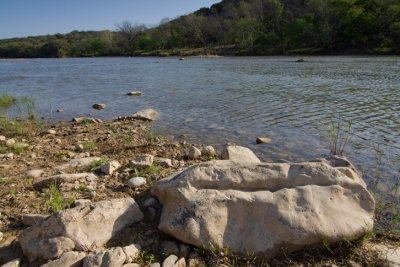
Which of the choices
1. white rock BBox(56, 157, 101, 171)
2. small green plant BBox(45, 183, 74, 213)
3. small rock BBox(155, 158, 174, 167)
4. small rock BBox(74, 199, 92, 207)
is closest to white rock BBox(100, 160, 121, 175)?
white rock BBox(56, 157, 101, 171)

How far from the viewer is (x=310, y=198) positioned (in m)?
4.55

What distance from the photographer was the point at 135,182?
609 cm

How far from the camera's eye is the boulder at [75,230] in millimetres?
4262

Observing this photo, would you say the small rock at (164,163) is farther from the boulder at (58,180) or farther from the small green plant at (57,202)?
the small green plant at (57,202)

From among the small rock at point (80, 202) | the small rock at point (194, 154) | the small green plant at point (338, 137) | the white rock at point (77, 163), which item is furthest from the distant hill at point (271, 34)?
the small rock at point (80, 202)

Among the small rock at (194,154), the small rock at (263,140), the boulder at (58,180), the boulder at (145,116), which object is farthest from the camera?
the boulder at (145,116)

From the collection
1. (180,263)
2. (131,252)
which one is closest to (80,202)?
(131,252)

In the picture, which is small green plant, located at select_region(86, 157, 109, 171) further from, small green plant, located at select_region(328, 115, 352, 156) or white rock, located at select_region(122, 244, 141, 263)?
small green plant, located at select_region(328, 115, 352, 156)

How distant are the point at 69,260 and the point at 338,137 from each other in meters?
8.42

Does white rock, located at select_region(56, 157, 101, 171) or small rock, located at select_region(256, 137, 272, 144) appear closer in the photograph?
white rock, located at select_region(56, 157, 101, 171)

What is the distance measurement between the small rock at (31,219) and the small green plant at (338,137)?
18.1 ft

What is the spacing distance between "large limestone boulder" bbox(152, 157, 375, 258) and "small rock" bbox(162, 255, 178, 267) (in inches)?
10.3

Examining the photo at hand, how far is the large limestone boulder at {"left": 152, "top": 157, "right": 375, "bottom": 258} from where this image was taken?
4.31 metres

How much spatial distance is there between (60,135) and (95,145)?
2482 millimetres
